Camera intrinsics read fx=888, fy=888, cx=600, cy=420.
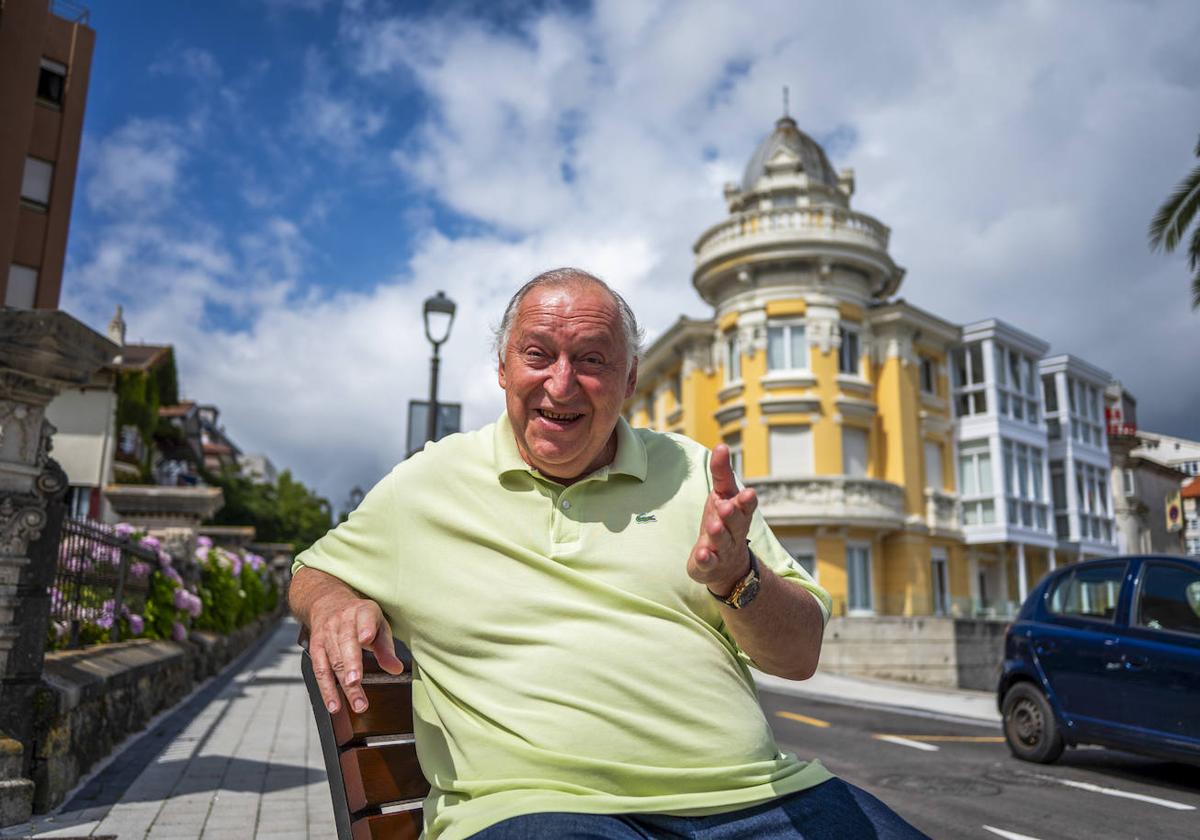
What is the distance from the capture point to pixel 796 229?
2891cm

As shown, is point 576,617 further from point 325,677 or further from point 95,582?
point 95,582

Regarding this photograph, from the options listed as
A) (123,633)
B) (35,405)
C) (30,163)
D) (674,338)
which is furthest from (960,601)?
(30,163)

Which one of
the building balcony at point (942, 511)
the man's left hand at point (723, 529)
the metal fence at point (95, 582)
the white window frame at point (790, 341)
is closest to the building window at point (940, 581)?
the building balcony at point (942, 511)

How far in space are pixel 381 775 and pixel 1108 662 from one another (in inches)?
250

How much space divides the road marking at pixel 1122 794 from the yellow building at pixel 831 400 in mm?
20133

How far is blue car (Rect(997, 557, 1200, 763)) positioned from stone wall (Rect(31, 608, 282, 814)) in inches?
272

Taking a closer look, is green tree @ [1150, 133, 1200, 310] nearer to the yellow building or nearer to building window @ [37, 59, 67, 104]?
the yellow building

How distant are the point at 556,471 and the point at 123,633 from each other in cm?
737

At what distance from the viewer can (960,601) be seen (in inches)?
1187

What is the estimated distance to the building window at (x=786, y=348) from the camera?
29062 millimetres

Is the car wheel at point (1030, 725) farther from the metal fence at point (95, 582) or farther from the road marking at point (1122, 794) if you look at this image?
the metal fence at point (95, 582)

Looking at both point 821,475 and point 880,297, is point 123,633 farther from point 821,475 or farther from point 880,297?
point 880,297

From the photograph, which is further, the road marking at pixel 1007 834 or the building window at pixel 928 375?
the building window at pixel 928 375

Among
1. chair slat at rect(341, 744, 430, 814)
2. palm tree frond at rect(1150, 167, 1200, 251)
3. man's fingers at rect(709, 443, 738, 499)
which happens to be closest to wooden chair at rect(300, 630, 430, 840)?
chair slat at rect(341, 744, 430, 814)
